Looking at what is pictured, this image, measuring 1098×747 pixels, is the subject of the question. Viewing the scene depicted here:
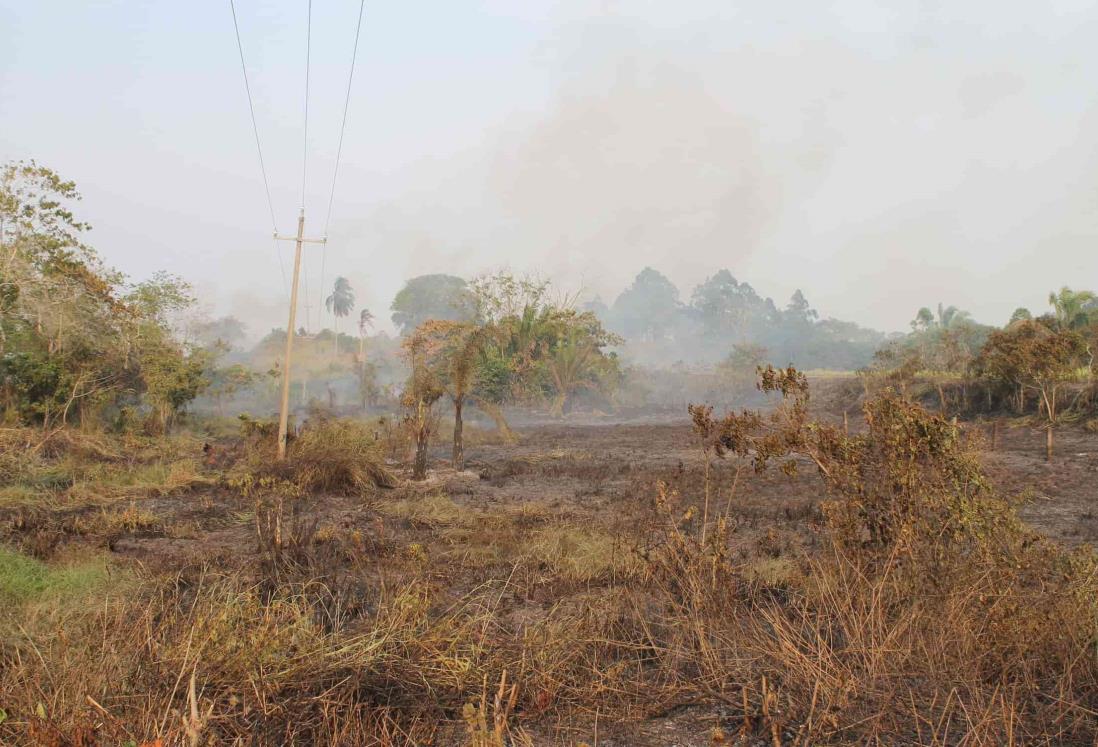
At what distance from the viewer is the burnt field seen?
333 centimetres

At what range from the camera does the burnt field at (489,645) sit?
3.33 m

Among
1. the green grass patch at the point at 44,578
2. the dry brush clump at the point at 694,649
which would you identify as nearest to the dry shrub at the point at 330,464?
the green grass patch at the point at 44,578

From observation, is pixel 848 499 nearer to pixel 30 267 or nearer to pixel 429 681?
pixel 429 681

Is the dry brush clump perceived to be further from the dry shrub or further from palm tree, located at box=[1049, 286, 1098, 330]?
palm tree, located at box=[1049, 286, 1098, 330]

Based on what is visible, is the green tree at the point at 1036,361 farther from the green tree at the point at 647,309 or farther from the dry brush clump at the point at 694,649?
the green tree at the point at 647,309

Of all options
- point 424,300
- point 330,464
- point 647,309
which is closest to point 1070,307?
point 330,464

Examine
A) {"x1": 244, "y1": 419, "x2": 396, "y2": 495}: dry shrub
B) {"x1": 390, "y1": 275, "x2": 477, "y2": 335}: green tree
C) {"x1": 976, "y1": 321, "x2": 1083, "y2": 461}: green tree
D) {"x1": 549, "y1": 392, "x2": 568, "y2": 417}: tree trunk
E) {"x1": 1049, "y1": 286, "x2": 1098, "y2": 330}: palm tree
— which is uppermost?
{"x1": 390, "y1": 275, "x2": 477, "y2": 335}: green tree

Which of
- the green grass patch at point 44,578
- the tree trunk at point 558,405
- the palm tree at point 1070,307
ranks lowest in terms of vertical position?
the green grass patch at point 44,578

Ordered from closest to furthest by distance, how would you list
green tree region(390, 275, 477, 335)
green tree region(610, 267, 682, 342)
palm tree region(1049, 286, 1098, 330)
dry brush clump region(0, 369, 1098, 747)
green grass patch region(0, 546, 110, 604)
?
dry brush clump region(0, 369, 1098, 747)
green grass patch region(0, 546, 110, 604)
palm tree region(1049, 286, 1098, 330)
green tree region(390, 275, 477, 335)
green tree region(610, 267, 682, 342)

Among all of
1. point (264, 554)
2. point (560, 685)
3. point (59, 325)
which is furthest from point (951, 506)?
point (59, 325)

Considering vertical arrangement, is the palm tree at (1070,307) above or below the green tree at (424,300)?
below

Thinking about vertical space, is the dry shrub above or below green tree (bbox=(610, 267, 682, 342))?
below

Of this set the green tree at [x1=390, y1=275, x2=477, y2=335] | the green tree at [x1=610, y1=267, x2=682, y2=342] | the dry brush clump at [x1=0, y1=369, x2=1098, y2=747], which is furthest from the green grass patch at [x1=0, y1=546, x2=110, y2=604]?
the green tree at [x1=610, y1=267, x2=682, y2=342]

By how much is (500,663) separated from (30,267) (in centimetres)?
2148
